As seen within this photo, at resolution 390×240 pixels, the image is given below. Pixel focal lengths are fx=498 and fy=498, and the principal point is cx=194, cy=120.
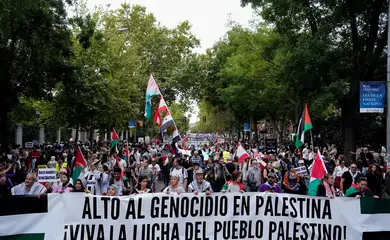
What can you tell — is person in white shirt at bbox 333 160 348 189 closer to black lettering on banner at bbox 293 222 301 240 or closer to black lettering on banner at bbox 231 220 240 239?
black lettering on banner at bbox 293 222 301 240

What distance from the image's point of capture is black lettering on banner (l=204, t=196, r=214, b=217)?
313 inches

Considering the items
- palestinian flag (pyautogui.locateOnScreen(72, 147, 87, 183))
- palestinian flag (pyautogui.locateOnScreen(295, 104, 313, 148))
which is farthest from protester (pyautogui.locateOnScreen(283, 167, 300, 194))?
palestinian flag (pyautogui.locateOnScreen(72, 147, 87, 183))

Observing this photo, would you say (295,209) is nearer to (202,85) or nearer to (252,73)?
(252,73)

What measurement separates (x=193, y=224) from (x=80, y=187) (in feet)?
8.74

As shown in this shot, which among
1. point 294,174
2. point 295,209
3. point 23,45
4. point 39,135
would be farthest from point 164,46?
point 295,209

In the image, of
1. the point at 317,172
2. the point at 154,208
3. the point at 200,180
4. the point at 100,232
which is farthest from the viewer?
the point at 317,172

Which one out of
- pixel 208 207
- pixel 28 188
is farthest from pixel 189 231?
pixel 28 188

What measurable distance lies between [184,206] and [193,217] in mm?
224

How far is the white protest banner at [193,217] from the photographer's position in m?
7.50

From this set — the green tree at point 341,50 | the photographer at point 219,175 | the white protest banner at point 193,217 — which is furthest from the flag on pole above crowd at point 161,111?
the green tree at point 341,50

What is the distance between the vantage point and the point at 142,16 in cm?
5722

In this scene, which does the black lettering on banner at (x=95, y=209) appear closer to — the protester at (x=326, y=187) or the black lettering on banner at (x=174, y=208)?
the black lettering on banner at (x=174, y=208)

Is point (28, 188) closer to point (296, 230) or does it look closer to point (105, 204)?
point (105, 204)

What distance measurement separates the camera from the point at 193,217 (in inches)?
311
